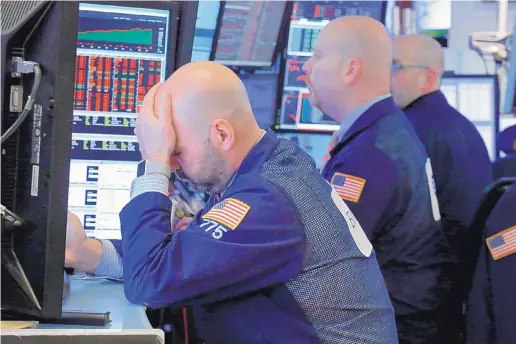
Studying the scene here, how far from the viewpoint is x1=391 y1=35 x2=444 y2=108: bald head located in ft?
10.2

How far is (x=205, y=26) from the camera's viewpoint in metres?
2.99

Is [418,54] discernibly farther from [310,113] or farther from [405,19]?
[405,19]

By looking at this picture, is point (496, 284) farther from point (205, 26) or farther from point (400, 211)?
point (205, 26)

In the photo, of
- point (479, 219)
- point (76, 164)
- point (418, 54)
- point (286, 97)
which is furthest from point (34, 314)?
point (418, 54)

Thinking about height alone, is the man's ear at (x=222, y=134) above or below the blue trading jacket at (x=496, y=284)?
above

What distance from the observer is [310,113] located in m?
3.25

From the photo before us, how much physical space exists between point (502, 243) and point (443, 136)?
0.90 meters

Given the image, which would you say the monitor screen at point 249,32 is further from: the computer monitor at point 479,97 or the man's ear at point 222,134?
the man's ear at point 222,134

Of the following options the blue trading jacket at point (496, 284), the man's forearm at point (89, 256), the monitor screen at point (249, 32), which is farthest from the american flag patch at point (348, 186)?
the monitor screen at point (249, 32)

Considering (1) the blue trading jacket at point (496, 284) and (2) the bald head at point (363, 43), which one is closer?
(1) the blue trading jacket at point (496, 284)

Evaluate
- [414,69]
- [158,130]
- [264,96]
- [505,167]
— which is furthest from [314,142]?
[158,130]

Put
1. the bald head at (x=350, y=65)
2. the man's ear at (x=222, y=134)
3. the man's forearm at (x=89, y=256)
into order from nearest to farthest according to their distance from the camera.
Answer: the man's ear at (x=222, y=134) → the man's forearm at (x=89, y=256) → the bald head at (x=350, y=65)

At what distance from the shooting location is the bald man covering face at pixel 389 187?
2141mm

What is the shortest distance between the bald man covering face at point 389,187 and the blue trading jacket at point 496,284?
0.22 m
